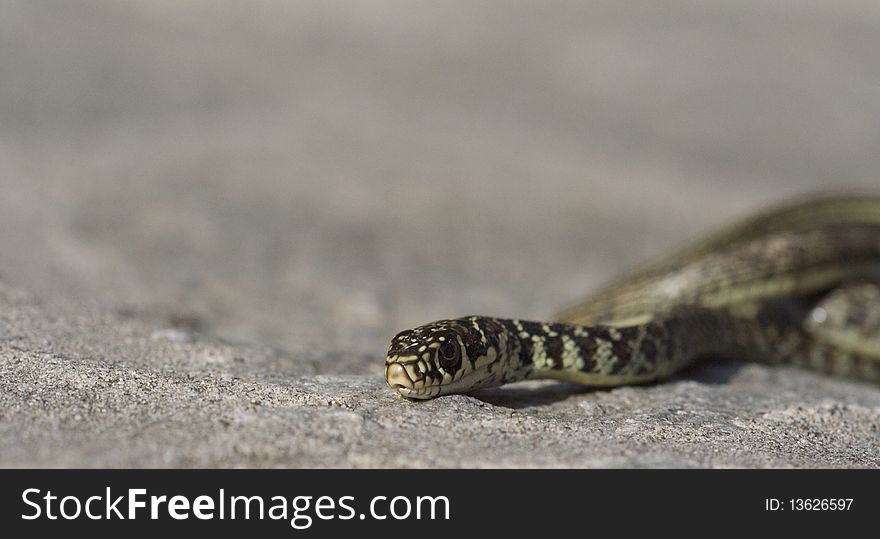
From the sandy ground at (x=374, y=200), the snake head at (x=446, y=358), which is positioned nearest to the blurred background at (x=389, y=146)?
the sandy ground at (x=374, y=200)

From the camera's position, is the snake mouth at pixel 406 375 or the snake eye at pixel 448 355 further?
the snake eye at pixel 448 355

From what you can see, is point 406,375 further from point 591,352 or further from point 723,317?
point 723,317

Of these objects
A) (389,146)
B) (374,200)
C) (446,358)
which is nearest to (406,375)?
(446,358)

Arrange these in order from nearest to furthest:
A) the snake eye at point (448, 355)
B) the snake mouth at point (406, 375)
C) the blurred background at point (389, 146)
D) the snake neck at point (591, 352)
A: the snake mouth at point (406, 375)
the snake eye at point (448, 355)
the snake neck at point (591, 352)
the blurred background at point (389, 146)

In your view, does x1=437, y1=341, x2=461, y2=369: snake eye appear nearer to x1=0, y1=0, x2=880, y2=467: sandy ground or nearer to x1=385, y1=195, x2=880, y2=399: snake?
x1=385, y1=195, x2=880, y2=399: snake

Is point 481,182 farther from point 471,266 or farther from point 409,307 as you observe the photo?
point 409,307

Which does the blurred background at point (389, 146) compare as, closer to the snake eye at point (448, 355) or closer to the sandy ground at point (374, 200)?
the sandy ground at point (374, 200)
